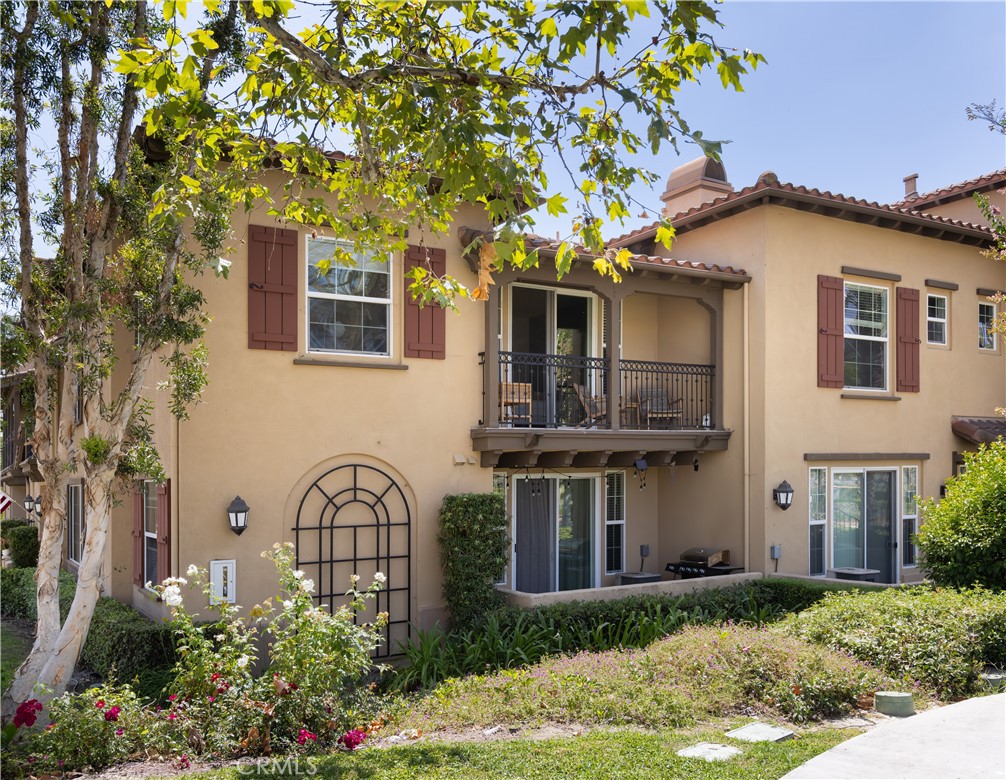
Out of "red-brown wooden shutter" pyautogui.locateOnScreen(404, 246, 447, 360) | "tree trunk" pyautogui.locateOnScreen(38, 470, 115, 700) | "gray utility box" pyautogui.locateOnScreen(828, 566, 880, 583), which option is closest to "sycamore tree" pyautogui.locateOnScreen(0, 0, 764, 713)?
"tree trunk" pyautogui.locateOnScreen(38, 470, 115, 700)

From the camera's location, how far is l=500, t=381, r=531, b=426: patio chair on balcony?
13.2 metres

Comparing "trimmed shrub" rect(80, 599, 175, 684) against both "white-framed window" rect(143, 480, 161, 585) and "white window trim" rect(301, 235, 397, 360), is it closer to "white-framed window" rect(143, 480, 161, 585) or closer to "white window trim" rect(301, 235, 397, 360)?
"white-framed window" rect(143, 480, 161, 585)

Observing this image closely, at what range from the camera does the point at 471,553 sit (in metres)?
12.0

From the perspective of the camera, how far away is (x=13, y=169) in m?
8.84

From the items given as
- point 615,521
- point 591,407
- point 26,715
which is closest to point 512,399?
point 591,407

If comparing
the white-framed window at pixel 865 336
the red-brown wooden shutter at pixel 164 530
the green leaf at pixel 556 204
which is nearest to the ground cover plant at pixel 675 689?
the red-brown wooden shutter at pixel 164 530

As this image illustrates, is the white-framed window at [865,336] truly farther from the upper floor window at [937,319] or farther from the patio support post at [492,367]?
the patio support post at [492,367]

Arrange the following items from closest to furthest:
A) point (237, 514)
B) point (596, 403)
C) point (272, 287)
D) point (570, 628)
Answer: point (237, 514) < point (272, 287) < point (570, 628) < point (596, 403)

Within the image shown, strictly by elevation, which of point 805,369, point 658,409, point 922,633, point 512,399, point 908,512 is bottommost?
point 922,633

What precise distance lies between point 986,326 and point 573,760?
15304 millimetres

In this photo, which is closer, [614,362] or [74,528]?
[614,362]

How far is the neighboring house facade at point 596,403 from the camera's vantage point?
37.0 ft

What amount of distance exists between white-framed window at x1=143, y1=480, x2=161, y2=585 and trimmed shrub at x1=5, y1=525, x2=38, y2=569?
764cm

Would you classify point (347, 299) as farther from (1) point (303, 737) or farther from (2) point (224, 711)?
(1) point (303, 737)
